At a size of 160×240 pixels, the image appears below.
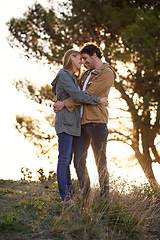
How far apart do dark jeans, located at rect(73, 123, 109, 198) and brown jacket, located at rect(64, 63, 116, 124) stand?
0.08m

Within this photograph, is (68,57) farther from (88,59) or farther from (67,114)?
(67,114)

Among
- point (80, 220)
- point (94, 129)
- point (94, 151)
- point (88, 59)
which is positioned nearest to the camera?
point (80, 220)

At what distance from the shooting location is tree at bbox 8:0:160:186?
8844mm

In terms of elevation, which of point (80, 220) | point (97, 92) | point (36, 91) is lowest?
point (80, 220)

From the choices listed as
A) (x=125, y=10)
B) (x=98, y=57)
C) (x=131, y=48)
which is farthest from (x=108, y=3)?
(x=98, y=57)

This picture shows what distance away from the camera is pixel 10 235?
296cm

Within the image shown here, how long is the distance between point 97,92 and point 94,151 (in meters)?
0.67

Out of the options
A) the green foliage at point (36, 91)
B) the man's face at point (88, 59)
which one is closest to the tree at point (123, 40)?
the green foliage at point (36, 91)

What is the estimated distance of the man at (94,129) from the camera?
11.6 feet

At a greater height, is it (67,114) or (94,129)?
(67,114)

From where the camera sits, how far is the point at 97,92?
3.62 m

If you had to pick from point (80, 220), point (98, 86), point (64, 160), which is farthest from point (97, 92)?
point (80, 220)

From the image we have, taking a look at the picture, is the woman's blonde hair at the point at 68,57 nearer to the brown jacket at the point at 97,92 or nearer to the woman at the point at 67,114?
the woman at the point at 67,114

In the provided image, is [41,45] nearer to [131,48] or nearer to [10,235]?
[131,48]
